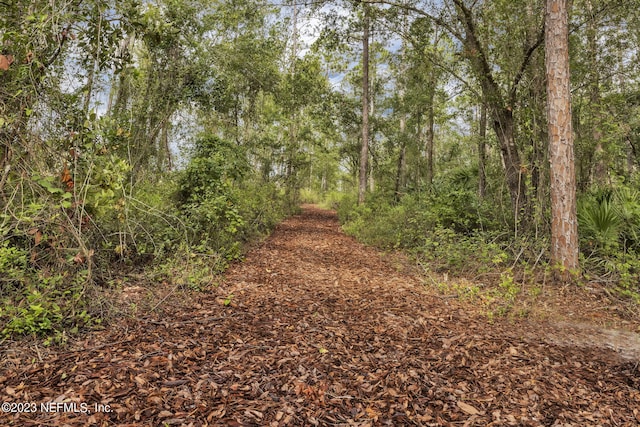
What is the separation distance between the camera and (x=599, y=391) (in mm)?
2498

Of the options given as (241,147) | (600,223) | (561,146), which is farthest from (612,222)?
(241,147)

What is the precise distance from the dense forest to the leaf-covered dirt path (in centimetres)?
64

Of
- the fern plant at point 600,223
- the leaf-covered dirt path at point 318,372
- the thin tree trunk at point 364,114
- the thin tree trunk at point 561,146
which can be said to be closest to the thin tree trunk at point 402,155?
the thin tree trunk at point 364,114

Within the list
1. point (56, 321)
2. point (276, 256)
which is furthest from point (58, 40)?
point (276, 256)

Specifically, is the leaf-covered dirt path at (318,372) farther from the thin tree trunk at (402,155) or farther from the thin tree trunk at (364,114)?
the thin tree trunk at (402,155)

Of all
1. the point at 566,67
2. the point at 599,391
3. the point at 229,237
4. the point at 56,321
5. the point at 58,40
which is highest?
the point at 566,67

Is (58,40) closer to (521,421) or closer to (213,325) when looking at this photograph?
(213,325)

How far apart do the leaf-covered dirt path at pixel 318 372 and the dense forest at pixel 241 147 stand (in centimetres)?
64

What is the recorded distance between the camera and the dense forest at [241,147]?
272 centimetres

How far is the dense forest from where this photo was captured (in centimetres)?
272

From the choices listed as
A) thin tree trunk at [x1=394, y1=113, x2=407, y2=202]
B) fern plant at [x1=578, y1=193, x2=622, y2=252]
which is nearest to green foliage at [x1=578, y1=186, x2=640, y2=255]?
fern plant at [x1=578, y1=193, x2=622, y2=252]

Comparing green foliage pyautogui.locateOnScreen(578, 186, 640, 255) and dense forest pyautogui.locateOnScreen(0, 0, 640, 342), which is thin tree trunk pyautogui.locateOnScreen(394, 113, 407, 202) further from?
green foliage pyautogui.locateOnScreen(578, 186, 640, 255)

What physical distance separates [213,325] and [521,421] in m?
2.63

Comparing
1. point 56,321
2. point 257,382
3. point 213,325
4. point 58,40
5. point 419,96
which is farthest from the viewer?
point 419,96
